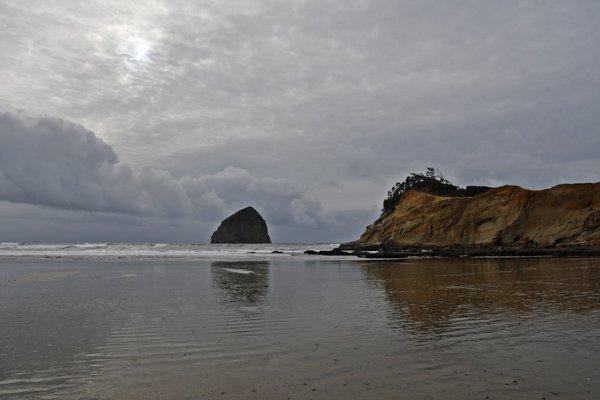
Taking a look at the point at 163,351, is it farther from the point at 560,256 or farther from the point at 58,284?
the point at 560,256

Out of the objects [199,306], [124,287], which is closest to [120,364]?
[199,306]

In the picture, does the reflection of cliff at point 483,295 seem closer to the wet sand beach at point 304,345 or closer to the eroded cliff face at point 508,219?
the wet sand beach at point 304,345

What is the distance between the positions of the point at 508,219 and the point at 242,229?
4647 inches

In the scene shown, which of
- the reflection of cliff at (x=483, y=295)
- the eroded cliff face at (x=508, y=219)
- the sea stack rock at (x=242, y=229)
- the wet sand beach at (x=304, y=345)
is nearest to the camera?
the wet sand beach at (x=304, y=345)

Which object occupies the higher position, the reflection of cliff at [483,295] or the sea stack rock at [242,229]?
the sea stack rock at [242,229]

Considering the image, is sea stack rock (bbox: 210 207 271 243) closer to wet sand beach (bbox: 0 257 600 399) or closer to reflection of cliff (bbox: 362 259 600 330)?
reflection of cliff (bbox: 362 259 600 330)

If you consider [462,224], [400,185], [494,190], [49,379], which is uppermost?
[400,185]

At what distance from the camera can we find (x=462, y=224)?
72.5 metres

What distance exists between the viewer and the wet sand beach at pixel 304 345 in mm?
7188

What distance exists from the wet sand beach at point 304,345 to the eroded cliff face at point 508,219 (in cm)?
4666

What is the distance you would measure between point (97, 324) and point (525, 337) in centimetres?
1125

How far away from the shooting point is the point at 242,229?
17188 centimetres

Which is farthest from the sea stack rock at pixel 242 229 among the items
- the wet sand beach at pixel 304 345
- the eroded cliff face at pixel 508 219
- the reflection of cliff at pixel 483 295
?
the wet sand beach at pixel 304 345

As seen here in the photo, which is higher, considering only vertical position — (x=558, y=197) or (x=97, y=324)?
(x=558, y=197)
